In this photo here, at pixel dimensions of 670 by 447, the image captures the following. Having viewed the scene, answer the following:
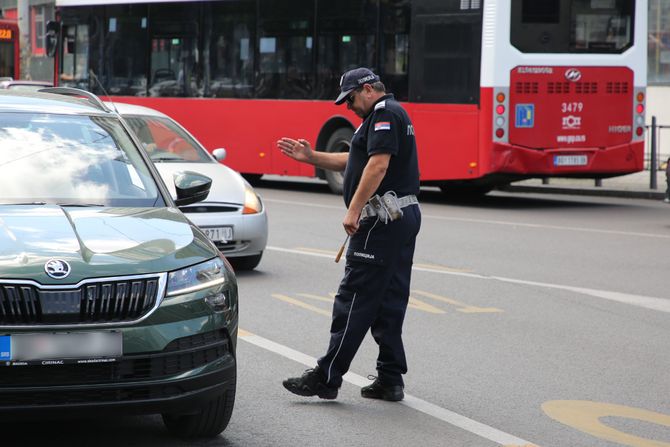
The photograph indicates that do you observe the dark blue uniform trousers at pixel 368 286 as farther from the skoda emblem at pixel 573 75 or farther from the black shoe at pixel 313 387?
the skoda emblem at pixel 573 75

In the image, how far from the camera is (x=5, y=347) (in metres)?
5.17

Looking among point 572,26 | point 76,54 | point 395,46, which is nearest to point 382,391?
point 572,26

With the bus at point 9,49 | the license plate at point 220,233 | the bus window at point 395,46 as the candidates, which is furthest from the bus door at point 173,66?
the license plate at point 220,233

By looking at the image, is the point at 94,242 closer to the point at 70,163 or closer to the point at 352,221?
the point at 70,163

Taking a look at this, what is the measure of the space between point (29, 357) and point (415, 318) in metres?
4.72

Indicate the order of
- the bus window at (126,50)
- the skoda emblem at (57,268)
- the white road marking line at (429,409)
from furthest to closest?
the bus window at (126,50), the white road marking line at (429,409), the skoda emblem at (57,268)

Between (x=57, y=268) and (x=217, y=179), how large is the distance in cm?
667

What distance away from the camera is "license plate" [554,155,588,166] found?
734 inches

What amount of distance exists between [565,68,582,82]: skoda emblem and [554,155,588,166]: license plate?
41.8 inches

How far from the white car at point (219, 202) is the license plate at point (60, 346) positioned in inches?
230

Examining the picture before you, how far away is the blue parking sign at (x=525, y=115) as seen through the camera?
60.2 ft

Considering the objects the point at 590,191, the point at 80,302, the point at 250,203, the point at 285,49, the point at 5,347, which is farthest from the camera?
the point at 590,191

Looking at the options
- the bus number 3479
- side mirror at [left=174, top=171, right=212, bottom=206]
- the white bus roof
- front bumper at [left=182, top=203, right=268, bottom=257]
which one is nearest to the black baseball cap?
side mirror at [left=174, top=171, right=212, bottom=206]

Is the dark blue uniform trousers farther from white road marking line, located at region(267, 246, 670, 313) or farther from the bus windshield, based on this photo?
the bus windshield
